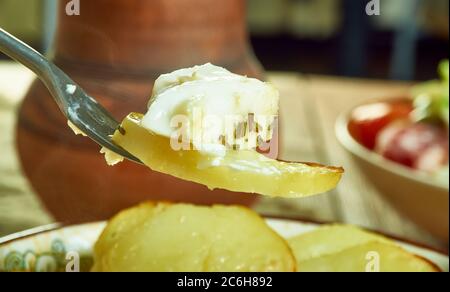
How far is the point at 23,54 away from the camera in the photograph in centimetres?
23

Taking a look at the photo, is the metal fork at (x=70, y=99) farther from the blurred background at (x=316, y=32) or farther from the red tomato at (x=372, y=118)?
the blurred background at (x=316, y=32)

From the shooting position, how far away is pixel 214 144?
0.21 m

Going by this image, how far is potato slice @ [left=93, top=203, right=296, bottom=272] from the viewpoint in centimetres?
28

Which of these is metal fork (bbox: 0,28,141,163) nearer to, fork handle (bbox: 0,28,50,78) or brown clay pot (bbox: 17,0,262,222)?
fork handle (bbox: 0,28,50,78)

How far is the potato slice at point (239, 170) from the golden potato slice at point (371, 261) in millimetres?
93

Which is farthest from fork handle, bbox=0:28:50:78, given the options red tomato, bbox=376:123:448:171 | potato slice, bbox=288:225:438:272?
red tomato, bbox=376:123:448:171

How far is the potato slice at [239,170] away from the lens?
0.69ft

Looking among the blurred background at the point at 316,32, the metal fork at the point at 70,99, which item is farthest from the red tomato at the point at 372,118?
the blurred background at the point at 316,32

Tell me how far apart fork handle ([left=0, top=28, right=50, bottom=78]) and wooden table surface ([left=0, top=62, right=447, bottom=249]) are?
0.48 ft

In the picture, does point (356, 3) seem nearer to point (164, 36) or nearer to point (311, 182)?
point (164, 36)

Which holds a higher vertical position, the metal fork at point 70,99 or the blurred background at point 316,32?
the metal fork at point 70,99

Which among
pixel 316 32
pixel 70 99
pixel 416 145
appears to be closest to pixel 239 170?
pixel 70 99

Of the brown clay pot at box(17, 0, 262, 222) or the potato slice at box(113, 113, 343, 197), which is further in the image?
the brown clay pot at box(17, 0, 262, 222)
